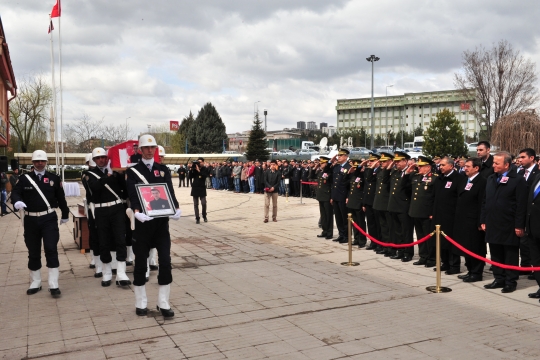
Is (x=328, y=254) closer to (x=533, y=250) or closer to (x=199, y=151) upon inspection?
(x=533, y=250)

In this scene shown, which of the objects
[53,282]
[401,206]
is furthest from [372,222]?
[53,282]

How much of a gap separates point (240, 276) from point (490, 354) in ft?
14.8

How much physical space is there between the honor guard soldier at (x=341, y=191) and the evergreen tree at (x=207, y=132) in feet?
252

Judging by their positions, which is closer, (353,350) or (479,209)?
(353,350)

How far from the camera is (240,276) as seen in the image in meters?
8.81

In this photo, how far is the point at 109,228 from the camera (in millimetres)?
8352

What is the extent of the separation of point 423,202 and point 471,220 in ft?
4.01

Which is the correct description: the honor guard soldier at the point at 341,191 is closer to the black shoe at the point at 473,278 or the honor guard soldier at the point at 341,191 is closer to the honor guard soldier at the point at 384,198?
the honor guard soldier at the point at 384,198

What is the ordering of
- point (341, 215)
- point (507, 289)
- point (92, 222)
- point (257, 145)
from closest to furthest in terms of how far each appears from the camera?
point (507, 289), point (92, 222), point (341, 215), point (257, 145)

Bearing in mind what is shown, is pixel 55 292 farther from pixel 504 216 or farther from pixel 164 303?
pixel 504 216

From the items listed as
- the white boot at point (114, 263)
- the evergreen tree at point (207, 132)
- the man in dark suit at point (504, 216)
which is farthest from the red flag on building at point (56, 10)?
the evergreen tree at point (207, 132)

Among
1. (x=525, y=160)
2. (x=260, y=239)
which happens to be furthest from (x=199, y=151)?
(x=525, y=160)

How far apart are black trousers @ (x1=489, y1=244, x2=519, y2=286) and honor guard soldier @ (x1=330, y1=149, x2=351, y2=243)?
15.0 ft

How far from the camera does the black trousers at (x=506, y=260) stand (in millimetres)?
7770
